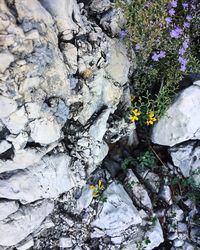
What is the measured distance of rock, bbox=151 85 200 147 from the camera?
18.4 ft

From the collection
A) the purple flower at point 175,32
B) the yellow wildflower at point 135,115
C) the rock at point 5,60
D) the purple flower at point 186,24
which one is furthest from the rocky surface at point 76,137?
the purple flower at point 186,24

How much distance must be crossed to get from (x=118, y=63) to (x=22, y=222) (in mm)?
2699

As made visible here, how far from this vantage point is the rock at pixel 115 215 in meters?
5.56

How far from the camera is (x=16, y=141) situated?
4254mm

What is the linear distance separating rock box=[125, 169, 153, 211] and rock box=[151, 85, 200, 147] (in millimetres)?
778

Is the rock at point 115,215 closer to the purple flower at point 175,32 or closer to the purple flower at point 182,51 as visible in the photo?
the purple flower at point 182,51

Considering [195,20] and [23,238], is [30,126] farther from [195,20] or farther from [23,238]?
[195,20]

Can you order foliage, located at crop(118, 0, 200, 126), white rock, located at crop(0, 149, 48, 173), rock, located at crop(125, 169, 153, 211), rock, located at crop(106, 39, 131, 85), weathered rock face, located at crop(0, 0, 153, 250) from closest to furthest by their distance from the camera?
weathered rock face, located at crop(0, 0, 153, 250)
white rock, located at crop(0, 149, 48, 173)
foliage, located at crop(118, 0, 200, 126)
rock, located at crop(106, 39, 131, 85)
rock, located at crop(125, 169, 153, 211)

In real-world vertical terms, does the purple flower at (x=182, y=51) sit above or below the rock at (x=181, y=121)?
above

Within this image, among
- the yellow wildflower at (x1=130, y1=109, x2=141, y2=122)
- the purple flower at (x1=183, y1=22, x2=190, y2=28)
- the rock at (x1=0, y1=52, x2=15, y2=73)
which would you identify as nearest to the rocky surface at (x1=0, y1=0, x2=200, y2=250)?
the rock at (x1=0, y1=52, x2=15, y2=73)

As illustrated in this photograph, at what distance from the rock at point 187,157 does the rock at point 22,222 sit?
2.23 meters

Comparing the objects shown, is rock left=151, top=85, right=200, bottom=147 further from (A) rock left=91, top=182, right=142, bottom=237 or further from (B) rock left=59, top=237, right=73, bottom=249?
(B) rock left=59, top=237, right=73, bottom=249

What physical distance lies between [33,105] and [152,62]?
87.3 inches

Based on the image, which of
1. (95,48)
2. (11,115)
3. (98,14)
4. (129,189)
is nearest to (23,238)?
(129,189)
